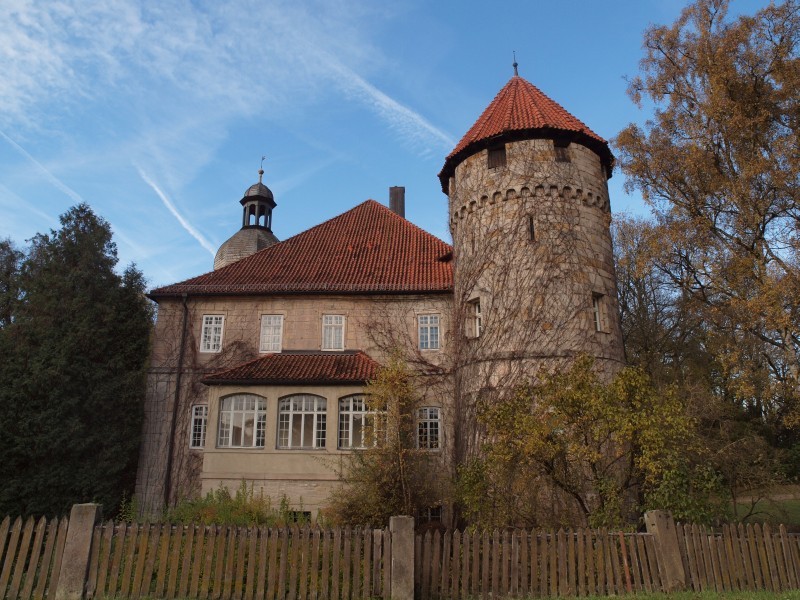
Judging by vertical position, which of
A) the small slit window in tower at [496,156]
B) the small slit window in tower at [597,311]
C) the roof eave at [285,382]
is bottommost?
the roof eave at [285,382]

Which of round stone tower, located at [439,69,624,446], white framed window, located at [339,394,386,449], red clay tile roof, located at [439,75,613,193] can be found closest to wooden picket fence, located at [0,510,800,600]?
round stone tower, located at [439,69,624,446]

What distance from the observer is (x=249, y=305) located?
62.5 feet

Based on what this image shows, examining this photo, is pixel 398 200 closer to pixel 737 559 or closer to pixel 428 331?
pixel 428 331

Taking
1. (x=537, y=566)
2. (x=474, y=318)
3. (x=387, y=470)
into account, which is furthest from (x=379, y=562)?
(x=474, y=318)

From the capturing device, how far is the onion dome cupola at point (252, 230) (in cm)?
3212

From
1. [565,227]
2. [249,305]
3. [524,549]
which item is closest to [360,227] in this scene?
[249,305]

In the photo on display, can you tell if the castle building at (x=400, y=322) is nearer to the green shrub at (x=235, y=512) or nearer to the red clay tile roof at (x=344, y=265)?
the red clay tile roof at (x=344, y=265)

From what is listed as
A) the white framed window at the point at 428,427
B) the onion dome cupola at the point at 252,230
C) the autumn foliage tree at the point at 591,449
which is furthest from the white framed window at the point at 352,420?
the onion dome cupola at the point at 252,230

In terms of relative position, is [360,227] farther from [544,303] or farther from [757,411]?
[757,411]

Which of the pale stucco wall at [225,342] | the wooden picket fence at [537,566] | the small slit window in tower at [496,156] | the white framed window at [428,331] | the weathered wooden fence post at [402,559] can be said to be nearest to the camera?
the weathered wooden fence post at [402,559]

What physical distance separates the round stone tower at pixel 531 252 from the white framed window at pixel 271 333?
595 cm

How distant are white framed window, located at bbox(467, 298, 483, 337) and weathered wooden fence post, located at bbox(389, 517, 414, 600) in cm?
824

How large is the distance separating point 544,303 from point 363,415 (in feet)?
19.7

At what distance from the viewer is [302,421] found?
1620 centimetres
